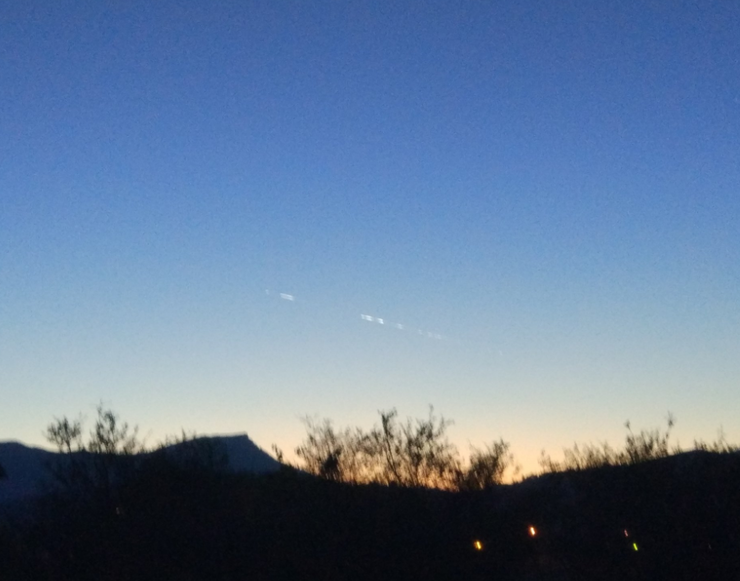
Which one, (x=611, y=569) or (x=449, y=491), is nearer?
(x=611, y=569)

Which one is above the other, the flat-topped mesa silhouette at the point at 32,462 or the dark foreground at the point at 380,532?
the flat-topped mesa silhouette at the point at 32,462

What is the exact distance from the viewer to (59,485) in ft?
84.9

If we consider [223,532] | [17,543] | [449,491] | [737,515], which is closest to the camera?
[737,515]

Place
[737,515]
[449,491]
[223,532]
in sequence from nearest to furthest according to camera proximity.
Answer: [737,515], [223,532], [449,491]

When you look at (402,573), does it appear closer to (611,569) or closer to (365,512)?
(365,512)

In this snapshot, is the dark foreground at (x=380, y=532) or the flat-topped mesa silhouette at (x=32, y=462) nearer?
the dark foreground at (x=380, y=532)

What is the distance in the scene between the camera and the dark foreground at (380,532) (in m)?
19.2

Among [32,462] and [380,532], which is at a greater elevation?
[32,462]

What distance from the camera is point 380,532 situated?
66.8ft

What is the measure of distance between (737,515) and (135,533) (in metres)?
13.9

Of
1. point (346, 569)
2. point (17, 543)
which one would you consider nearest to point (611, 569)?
point (346, 569)

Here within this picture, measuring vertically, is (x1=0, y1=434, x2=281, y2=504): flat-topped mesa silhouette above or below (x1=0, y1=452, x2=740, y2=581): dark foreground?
above

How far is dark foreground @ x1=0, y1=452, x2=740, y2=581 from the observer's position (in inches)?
757

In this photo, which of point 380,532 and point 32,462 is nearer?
point 380,532
